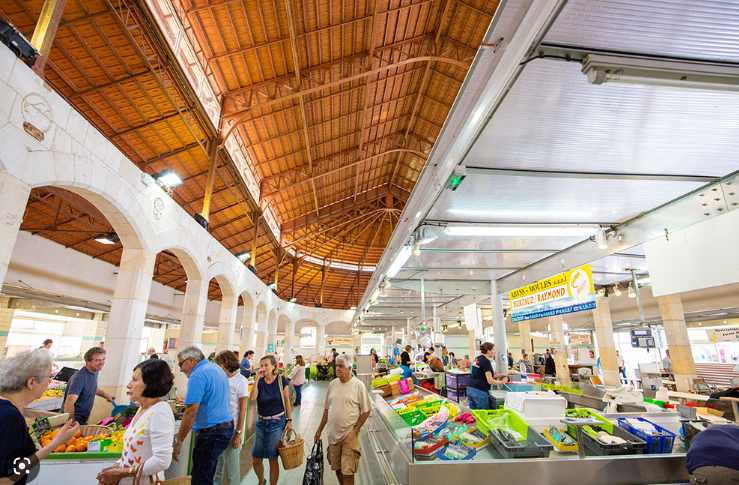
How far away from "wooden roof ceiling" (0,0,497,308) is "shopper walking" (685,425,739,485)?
32.2ft

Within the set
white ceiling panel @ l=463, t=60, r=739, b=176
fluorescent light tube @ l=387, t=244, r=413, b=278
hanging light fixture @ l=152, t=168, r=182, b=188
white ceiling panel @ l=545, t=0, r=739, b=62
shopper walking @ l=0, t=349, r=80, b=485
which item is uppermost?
hanging light fixture @ l=152, t=168, r=182, b=188

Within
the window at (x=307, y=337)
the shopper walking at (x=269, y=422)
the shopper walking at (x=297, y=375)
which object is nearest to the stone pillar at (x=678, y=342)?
the shopper walking at (x=297, y=375)

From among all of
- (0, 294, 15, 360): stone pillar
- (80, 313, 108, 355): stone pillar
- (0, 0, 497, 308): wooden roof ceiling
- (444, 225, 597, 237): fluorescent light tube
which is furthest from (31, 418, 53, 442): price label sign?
(80, 313, 108, 355): stone pillar

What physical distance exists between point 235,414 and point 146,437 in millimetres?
2352

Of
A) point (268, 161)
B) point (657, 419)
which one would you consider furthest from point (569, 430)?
point (268, 161)

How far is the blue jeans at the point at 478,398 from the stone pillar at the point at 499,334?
3.17 metres

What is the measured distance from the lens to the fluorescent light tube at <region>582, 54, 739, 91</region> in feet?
7.64

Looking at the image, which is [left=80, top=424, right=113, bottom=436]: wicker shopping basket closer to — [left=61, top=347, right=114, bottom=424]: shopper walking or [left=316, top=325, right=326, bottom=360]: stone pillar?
[left=61, top=347, right=114, bottom=424]: shopper walking

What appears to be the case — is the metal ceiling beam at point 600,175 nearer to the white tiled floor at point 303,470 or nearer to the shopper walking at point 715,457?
the shopper walking at point 715,457

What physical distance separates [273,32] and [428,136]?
11.0m

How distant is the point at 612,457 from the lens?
3000 mm

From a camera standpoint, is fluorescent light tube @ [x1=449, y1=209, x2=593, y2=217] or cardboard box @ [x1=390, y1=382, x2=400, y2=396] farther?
cardboard box @ [x1=390, y1=382, x2=400, y2=396]

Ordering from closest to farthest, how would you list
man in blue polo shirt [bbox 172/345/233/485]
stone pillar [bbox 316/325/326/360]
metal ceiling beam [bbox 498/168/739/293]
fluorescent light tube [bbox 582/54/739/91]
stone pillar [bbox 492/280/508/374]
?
fluorescent light tube [bbox 582/54/739/91] → man in blue polo shirt [bbox 172/345/233/485] → metal ceiling beam [bbox 498/168/739/293] → stone pillar [bbox 492/280/508/374] → stone pillar [bbox 316/325/326/360]

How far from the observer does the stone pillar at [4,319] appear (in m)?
14.9
